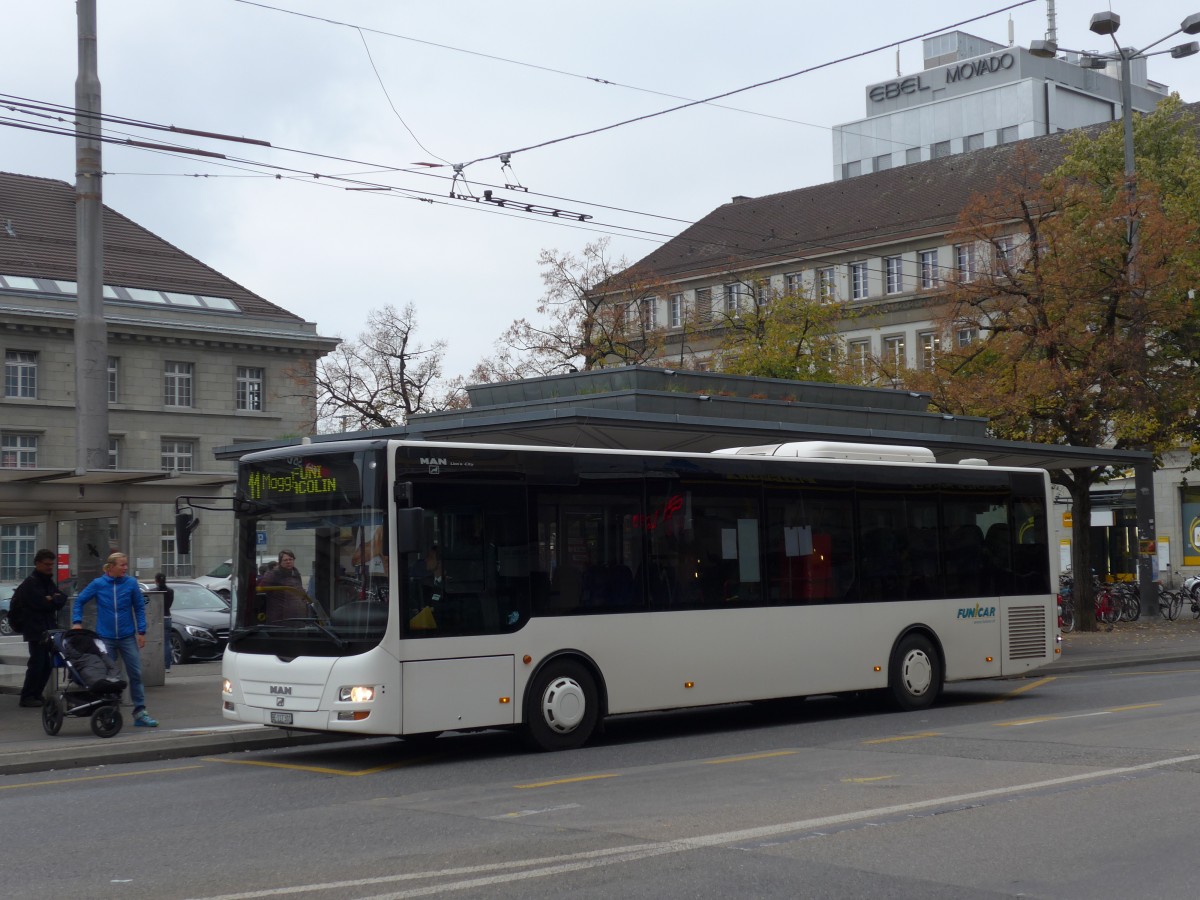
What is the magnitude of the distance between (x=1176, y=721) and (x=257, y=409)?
55541mm

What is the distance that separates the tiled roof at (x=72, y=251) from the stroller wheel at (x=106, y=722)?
4875 centimetres

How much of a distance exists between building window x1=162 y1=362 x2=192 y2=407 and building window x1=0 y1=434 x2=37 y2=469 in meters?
5.55

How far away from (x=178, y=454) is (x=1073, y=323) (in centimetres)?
4304

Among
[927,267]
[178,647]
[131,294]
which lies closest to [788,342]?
[927,267]

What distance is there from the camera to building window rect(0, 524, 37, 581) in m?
55.7

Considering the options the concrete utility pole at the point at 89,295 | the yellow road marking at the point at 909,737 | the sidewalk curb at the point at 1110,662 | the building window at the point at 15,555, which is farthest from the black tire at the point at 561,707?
the building window at the point at 15,555

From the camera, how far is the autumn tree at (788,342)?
4900 centimetres

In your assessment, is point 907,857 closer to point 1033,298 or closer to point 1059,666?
point 1059,666

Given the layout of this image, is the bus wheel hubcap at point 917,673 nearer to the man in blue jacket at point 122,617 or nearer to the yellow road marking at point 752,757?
the yellow road marking at point 752,757

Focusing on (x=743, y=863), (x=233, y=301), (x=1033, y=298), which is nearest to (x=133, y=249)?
(x=233, y=301)

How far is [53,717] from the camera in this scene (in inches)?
596

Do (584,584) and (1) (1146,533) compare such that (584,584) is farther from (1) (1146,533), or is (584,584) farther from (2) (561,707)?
(1) (1146,533)

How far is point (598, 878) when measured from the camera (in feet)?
25.7

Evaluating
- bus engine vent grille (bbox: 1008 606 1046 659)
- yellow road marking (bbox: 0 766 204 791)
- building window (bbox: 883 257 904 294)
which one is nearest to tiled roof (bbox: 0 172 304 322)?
building window (bbox: 883 257 904 294)
